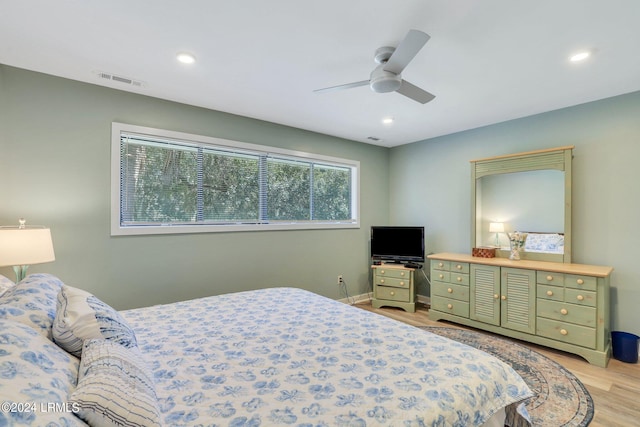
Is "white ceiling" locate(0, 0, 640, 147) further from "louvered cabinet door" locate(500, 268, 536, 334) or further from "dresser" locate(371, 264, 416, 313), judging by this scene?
"dresser" locate(371, 264, 416, 313)

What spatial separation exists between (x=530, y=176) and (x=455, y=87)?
160 cm

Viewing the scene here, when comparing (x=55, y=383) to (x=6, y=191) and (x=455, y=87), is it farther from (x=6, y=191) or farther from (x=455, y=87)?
(x=455, y=87)

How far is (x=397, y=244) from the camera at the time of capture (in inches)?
173

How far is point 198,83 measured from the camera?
266 centimetres

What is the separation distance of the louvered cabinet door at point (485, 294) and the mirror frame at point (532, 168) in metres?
0.47

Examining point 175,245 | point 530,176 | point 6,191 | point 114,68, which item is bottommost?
point 175,245

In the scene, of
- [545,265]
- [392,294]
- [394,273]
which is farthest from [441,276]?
[545,265]

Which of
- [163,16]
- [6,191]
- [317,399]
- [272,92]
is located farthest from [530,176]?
[6,191]

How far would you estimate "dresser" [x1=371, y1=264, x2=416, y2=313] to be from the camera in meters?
4.19

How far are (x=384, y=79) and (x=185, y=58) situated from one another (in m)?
1.48

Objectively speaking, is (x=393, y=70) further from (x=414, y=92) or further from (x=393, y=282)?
(x=393, y=282)

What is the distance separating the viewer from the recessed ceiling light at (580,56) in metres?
2.17

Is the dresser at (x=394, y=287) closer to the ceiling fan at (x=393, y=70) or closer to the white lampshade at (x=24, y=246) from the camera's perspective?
the ceiling fan at (x=393, y=70)

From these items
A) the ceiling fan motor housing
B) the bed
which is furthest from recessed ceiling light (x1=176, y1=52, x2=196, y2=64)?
the bed
